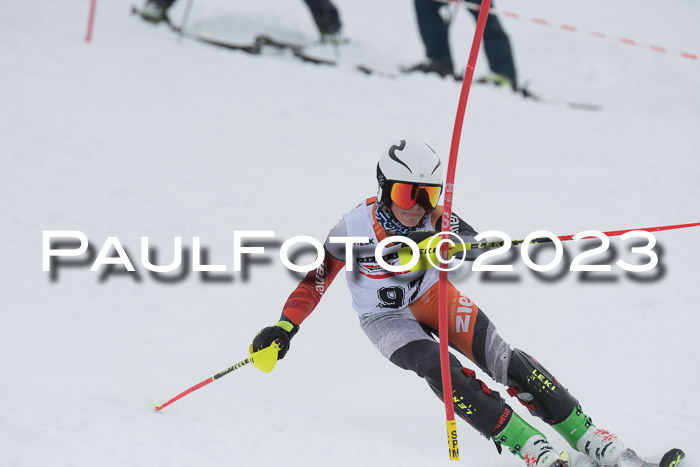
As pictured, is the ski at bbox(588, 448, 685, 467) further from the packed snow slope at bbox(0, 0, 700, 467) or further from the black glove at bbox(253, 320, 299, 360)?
the black glove at bbox(253, 320, 299, 360)

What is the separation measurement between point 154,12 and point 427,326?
6959 mm

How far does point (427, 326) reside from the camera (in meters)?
3.55

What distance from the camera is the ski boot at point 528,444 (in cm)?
274

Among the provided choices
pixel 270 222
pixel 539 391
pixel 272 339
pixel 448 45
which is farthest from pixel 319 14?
pixel 539 391

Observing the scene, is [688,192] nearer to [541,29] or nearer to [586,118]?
[586,118]

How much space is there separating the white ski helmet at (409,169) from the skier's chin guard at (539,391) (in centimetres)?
82

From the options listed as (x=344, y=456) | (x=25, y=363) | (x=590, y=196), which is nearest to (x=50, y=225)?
(x=25, y=363)

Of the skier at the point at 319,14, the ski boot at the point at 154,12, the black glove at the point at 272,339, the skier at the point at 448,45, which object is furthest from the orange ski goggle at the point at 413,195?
the ski boot at the point at 154,12

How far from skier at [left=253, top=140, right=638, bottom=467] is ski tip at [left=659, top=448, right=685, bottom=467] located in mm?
141

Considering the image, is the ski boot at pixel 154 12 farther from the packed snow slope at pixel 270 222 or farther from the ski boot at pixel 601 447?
the ski boot at pixel 601 447

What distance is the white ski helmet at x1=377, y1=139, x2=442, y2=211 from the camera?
10.5ft

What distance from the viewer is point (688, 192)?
651 centimetres

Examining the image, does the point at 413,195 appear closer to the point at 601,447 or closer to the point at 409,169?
the point at 409,169

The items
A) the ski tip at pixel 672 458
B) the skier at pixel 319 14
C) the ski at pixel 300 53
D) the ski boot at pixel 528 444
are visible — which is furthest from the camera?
the skier at pixel 319 14
